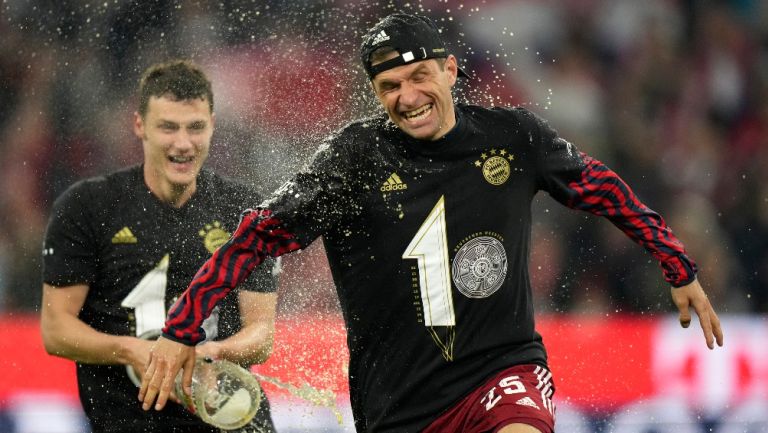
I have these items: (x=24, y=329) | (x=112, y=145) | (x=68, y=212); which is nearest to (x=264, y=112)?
(x=112, y=145)

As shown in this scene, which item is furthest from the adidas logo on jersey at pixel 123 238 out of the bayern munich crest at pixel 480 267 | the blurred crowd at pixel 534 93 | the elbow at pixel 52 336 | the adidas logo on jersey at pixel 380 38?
the blurred crowd at pixel 534 93

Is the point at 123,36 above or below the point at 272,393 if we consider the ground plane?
above

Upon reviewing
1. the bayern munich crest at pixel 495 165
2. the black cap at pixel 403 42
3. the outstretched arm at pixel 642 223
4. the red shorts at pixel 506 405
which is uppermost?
the black cap at pixel 403 42

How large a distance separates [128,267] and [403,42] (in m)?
1.77

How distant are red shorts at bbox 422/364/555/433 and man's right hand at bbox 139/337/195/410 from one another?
909 mm

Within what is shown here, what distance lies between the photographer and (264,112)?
7.82 metres

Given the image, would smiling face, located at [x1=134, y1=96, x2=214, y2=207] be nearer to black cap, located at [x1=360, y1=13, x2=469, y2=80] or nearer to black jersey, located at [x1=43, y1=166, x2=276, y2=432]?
black jersey, located at [x1=43, y1=166, x2=276, y2=432]

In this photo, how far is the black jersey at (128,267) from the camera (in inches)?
207

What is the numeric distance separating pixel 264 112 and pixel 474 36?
2270 mm

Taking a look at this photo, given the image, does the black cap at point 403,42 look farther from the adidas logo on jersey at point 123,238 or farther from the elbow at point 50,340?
the elbow at point 50,340

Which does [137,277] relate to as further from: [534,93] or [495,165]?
[534,93]

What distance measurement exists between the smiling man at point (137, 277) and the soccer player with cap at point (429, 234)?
1.06 meters

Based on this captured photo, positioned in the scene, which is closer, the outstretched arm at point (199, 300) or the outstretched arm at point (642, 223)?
the outstretched arm at point (199, 300)

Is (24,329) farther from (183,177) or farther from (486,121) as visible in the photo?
(486,121)
